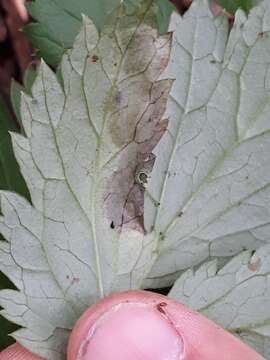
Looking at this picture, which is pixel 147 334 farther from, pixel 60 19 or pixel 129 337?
pixel 60 19

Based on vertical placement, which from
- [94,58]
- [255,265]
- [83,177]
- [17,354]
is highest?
[94,58]

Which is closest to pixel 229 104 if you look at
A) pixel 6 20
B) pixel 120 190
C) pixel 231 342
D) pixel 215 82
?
pixel 215 82

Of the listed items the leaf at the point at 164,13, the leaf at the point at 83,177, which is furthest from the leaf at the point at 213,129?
the leaf at the point at 164,13

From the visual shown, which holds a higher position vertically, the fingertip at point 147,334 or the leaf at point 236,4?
the leaf at point 236,4

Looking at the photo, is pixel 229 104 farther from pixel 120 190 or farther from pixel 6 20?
pixel 6 20

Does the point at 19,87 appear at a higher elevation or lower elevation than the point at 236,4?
lower

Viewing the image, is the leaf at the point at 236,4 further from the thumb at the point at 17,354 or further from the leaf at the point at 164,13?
the thumb at the point at 17,354

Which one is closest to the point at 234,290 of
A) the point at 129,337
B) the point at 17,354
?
the point at 129,337

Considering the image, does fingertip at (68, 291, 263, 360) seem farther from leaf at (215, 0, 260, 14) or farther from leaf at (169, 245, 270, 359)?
leaf at (215, 0, 260, 14)
